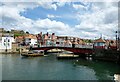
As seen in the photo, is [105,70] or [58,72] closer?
[58,72]

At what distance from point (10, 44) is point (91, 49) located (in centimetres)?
4672

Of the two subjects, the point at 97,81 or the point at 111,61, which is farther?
the point at 111,61

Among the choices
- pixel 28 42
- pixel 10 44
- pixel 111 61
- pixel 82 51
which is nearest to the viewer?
pixel 111 61

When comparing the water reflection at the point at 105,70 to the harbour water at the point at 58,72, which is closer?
the harbour water at the point at 58,72

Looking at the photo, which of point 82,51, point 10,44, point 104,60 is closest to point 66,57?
point 82,51

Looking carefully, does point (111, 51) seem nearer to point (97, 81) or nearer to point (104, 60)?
point (104, 60)

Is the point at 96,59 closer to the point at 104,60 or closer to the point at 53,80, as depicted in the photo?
the point at 104,60

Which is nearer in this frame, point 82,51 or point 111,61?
point 111,61

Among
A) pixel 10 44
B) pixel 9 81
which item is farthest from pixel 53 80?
pixel 10 44

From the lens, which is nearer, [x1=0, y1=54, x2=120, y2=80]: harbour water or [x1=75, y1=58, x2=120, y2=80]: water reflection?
[x1=0, y1=54, x2=120, y2=80]: harbour water

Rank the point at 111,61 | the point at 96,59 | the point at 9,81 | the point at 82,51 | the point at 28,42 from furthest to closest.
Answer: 1. the point at 28,42
2. the point at 82,51
3. the point at 96,59
4. the point at 111,61
5. the point at 9,81

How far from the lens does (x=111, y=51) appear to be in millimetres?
74625

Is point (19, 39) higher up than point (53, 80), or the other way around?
point (19, 39)

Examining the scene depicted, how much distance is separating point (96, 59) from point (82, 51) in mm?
12519
